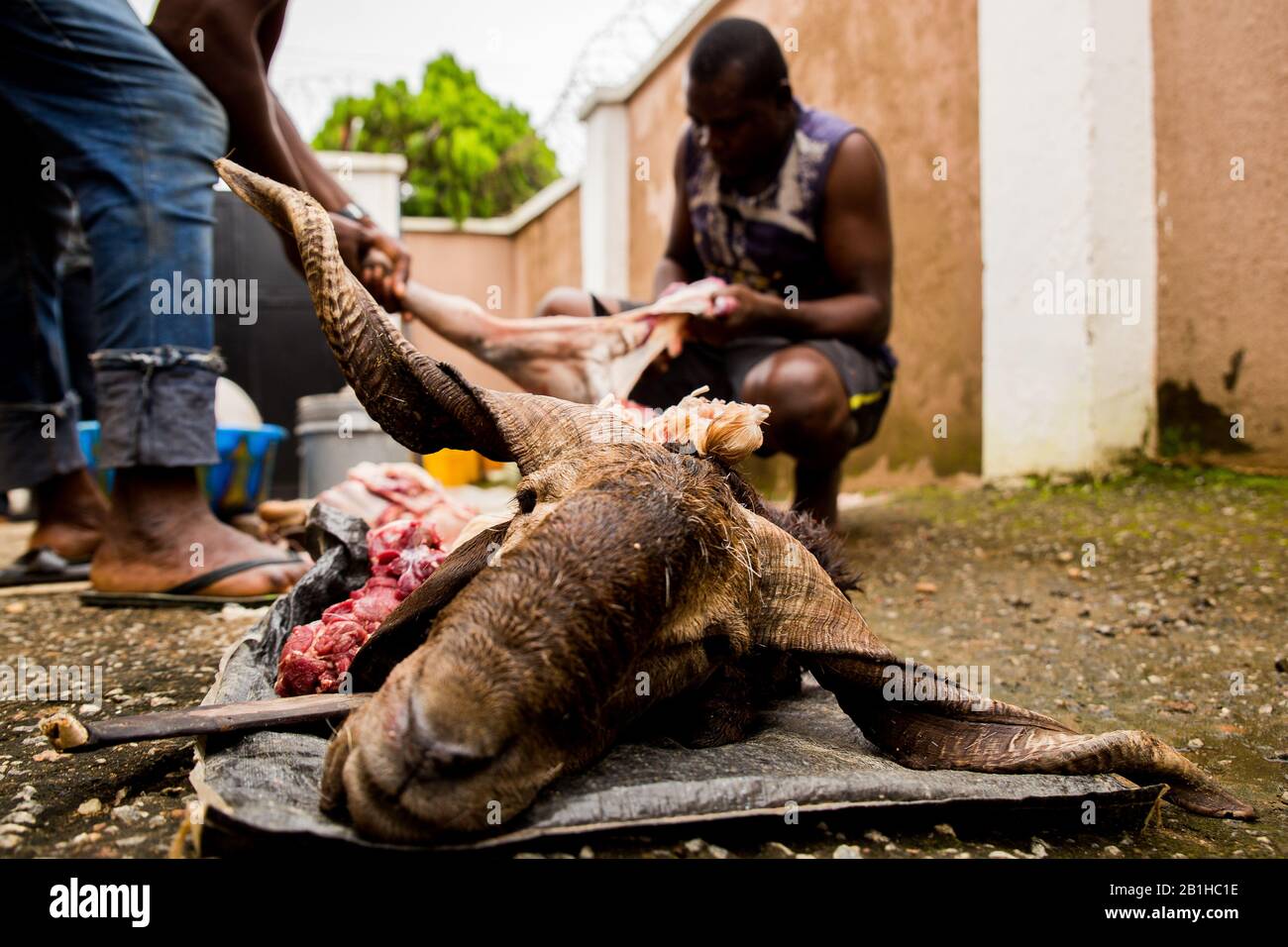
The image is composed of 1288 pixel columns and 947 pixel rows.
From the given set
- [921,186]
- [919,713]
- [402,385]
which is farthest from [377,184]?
[919,713]

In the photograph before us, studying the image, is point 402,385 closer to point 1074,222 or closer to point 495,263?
point 1074,222

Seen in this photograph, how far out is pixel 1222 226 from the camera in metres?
5.62

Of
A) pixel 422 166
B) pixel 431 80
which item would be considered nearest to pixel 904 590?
pixel 422 166

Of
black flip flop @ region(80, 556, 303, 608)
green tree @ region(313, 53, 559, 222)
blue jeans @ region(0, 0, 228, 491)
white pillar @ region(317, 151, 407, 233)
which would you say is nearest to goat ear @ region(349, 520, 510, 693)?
black flip flop @ region(80, 556, 303, 608)

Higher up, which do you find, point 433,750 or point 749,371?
point 749,371

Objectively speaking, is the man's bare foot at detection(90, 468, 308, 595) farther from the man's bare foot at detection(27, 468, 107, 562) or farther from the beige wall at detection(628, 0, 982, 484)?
the beige wall at detection(628, 0, 982, 484)

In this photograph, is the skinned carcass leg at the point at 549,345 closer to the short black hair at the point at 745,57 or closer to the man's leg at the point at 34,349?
the short black hair at the point at 745,57

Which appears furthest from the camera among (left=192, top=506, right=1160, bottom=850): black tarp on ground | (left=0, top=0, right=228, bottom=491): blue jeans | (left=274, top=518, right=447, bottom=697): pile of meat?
(left=0, top=0, right=228, bottom=491): blue jeans

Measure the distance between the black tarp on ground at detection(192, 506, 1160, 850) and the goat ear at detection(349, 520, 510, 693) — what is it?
6.9 inches

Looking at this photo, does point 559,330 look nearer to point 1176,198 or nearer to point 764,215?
point 764,215

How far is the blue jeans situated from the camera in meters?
3.76

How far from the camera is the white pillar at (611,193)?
12.5m

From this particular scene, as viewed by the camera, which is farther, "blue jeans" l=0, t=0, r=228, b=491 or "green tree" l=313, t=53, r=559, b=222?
"green tree" l=313, t=53, r=559, b=222

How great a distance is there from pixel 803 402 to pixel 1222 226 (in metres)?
2.90
